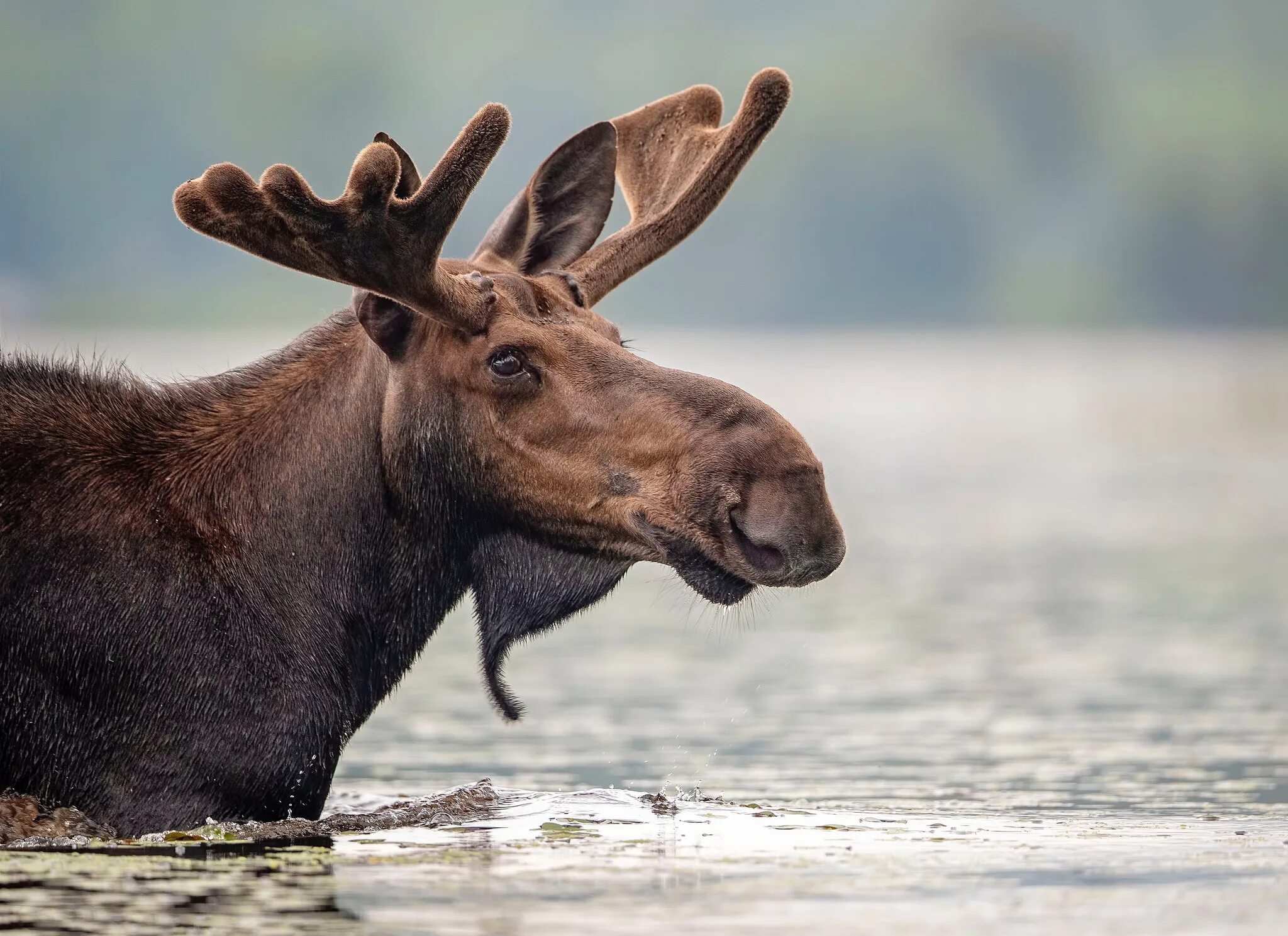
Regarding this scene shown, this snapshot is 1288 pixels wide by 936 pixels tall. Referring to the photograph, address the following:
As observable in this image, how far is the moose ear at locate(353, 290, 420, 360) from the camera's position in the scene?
26.5ft

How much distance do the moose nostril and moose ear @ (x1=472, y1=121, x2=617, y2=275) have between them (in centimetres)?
204

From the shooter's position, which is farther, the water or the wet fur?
the wet fur

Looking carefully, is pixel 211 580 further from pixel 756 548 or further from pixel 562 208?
pixel 562 208

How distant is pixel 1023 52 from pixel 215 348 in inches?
3504

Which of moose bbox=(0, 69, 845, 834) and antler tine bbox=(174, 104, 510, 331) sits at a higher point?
antler tine bbox=(174, 104, 510, 331)

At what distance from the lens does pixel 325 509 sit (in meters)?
8.20

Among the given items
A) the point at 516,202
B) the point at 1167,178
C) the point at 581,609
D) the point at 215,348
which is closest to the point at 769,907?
the point at 581,609

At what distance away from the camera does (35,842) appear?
784 cm

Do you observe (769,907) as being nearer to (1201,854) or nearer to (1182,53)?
(1201,854)

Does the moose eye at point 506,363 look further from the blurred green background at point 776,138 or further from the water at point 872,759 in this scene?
the blurred green background at point 776,138

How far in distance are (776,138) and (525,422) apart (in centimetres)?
11184

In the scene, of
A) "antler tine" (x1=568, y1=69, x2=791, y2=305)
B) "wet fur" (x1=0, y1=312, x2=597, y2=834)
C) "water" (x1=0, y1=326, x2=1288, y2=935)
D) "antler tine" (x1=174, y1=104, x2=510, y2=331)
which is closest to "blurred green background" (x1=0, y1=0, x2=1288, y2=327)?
"water" (x1=0, y1=326, x2=1288, y2=935)

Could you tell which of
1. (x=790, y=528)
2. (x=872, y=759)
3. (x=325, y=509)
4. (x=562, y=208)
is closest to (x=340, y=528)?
(x=325, y=509)

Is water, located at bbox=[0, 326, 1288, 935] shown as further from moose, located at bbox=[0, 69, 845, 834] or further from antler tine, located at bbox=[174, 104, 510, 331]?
antler tine, located at bbox=[174, 104, 510, 331]
